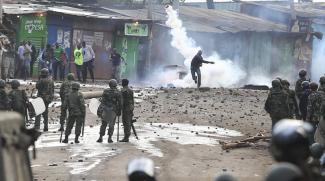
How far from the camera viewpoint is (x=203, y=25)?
3938 centimetres

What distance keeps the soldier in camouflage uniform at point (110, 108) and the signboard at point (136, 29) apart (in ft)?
57.4

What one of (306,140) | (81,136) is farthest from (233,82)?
(306,140)

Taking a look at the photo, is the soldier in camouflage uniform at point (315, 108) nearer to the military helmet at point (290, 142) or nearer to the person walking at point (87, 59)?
the military helmet at point (290, 142)

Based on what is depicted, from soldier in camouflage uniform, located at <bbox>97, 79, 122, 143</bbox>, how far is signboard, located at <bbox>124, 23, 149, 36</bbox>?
57.4ft

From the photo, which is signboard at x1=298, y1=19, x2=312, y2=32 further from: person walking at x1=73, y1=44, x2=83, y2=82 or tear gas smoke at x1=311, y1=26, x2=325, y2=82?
person walking at x1=73, y1=44, x2=83, y2=82

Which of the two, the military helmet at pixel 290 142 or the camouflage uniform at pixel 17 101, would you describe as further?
the camouflage uniform at pixel 17 101

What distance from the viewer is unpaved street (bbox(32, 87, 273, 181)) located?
11656 mm

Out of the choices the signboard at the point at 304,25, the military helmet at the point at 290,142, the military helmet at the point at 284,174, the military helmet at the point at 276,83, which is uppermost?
the military helmet at the point at 290,142

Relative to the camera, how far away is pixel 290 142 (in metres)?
3.51

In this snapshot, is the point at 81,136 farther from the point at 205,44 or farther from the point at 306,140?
the point at 205,44

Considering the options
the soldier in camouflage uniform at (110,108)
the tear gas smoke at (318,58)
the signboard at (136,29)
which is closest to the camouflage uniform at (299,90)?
the soldier in camouflage uniform at (110,108)

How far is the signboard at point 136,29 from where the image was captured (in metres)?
32.2

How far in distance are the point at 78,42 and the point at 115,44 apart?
2357mm

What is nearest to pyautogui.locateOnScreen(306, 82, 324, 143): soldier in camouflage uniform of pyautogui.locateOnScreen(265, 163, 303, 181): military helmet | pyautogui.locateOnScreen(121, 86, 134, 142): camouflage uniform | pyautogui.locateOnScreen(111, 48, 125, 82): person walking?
pyautogui.locateOnScreen(121, 86, 134, 142): camouflage uniform
